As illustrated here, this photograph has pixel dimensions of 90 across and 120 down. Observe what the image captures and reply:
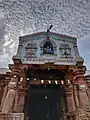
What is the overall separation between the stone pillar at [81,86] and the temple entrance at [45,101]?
1914 millimetres

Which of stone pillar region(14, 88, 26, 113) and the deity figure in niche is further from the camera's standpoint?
the deity figure in niche

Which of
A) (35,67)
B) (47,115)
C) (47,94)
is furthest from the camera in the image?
(47,115)

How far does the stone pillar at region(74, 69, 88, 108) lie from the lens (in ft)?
41.1

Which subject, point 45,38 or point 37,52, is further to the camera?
point 45,38

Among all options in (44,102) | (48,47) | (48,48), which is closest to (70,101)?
(44,102)

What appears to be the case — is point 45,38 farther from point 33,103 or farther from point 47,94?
point 33,103

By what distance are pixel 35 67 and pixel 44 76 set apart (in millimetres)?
2100

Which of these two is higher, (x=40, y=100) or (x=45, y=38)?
(x=45, y=38)

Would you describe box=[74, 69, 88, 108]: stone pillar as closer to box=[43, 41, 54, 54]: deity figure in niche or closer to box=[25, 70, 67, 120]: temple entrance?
box=[25, 70, 67, 120]: temple entrance

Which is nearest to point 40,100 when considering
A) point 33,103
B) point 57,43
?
point 33,103

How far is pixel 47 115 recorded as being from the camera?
18328 mm

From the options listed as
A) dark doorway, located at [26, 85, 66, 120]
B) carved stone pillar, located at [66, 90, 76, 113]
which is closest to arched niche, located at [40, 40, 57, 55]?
dark doorway, located at [26, 85, 66, 120]

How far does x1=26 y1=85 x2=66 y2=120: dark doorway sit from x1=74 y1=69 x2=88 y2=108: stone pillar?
2.16 m

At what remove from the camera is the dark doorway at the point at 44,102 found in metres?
16.3
